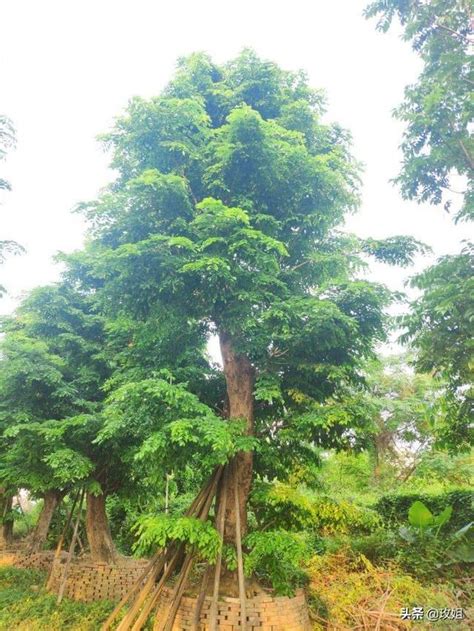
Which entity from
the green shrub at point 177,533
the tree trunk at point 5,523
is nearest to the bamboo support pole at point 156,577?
the green shrub at point 177,533

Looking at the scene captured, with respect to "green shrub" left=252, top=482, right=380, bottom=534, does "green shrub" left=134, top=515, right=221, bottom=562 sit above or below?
below

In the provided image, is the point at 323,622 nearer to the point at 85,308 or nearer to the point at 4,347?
the point at 4,347

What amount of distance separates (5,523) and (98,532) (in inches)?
289

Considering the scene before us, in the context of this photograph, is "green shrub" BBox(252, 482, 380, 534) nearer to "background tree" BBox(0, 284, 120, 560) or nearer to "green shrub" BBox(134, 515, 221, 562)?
"green shrub" BBox(134, 515, 221, 562)

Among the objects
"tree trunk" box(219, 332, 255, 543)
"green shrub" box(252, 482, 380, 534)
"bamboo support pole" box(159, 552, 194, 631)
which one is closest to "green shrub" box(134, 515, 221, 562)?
"bamboo support pole" box(159, 552, 194, 631)

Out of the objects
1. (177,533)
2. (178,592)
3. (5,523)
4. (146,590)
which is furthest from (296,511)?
(5,523)

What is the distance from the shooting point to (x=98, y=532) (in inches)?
353

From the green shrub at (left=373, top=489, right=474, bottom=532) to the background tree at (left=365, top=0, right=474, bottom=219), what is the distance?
22.2 ft

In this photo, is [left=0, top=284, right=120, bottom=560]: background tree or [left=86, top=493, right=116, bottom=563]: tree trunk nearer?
[left=0, top=284, right=120, bottom=560]: background tree

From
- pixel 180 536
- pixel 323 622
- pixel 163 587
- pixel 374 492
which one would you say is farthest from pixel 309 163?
pixel 374 492

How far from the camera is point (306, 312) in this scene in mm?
4746

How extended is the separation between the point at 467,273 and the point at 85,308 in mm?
8481

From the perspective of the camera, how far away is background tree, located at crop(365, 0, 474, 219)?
6152 millimetres

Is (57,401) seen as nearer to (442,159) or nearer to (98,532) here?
(98,532)
